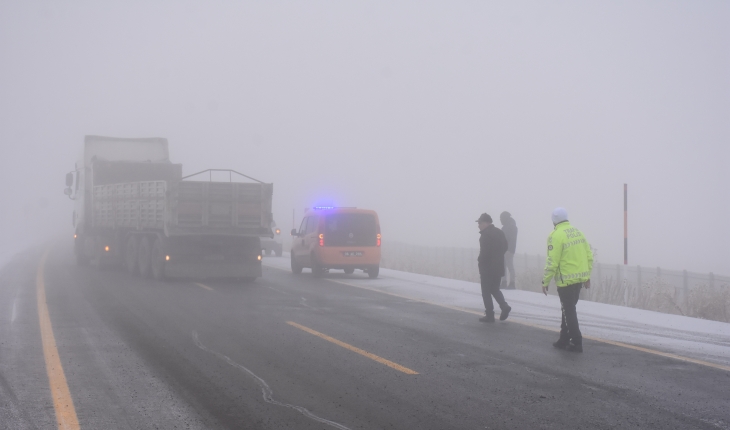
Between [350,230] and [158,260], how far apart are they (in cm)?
508

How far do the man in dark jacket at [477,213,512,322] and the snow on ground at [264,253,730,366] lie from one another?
2.48 feet

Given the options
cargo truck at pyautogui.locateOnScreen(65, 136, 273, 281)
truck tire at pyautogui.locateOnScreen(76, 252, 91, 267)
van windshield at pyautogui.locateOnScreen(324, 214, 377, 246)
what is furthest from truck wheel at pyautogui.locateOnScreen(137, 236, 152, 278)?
truck tire at pyautogui.locateOnScreen(76, 252, 91, 267)

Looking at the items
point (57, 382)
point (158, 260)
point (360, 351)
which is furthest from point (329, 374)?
point (158, 260)

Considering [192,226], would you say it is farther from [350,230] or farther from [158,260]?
[350,230]

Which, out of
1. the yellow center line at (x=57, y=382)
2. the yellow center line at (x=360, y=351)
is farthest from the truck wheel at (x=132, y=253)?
the yellow center line at (x=360, y=351)

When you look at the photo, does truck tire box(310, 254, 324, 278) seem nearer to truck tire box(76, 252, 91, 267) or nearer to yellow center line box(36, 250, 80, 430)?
truck tire box(76, 252, 91, 267)

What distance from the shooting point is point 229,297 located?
609 inches

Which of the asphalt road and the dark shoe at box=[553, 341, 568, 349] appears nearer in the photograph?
the asphalt road

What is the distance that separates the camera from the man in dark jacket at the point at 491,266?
11.8 m

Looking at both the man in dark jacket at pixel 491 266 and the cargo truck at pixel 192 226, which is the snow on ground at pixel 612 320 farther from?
the cargo truck at pixel 192 226

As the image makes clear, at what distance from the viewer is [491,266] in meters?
11.8

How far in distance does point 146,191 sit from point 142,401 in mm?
12852

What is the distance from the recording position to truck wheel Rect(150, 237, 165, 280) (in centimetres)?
1830

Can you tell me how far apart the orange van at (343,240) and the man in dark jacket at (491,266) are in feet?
27.2
